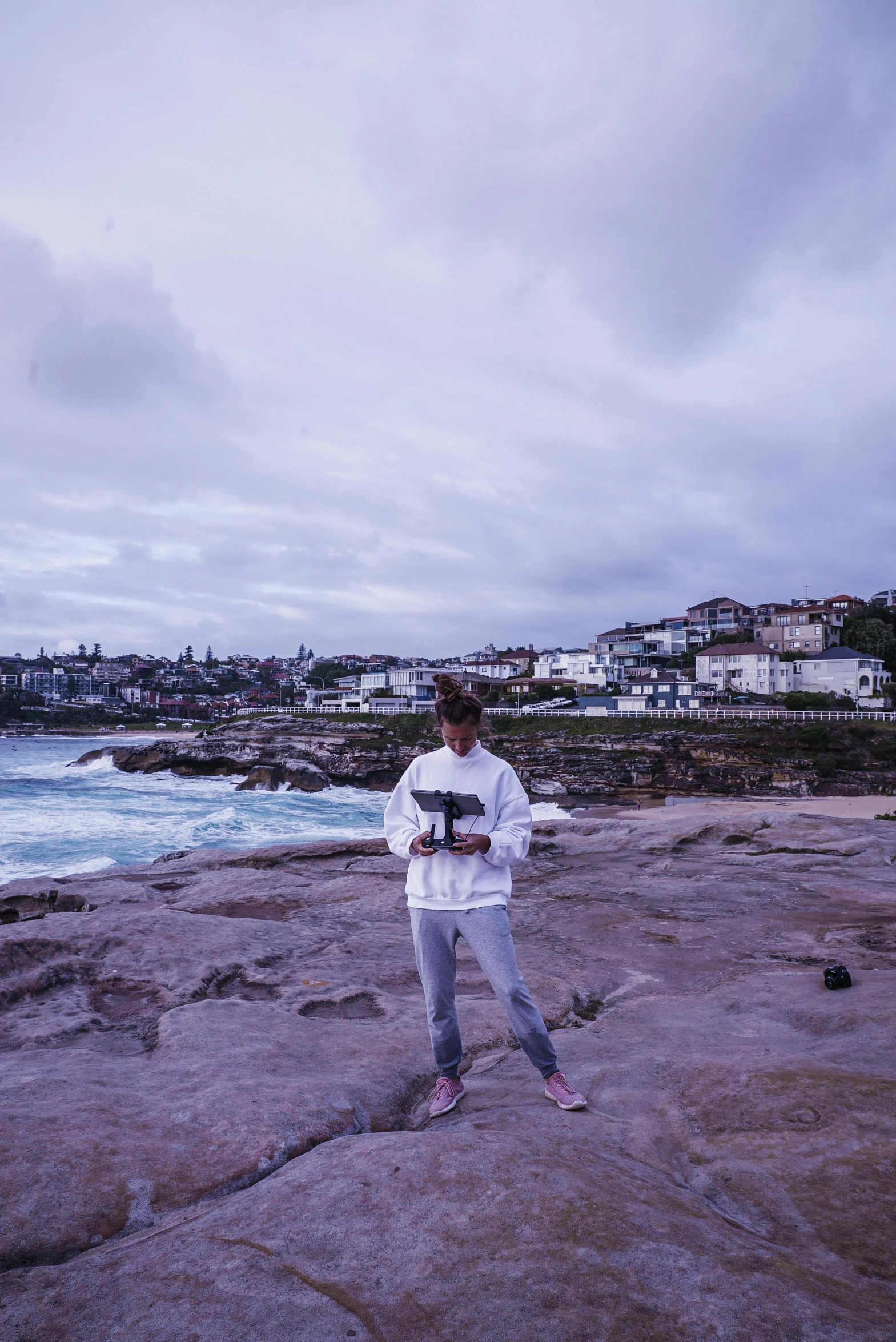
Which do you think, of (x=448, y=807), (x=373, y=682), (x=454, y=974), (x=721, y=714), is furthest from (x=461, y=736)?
(x=373, y=682)

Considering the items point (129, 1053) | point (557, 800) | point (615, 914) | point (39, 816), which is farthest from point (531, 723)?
point (129, 1053)

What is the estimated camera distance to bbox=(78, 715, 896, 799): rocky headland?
40.3 m

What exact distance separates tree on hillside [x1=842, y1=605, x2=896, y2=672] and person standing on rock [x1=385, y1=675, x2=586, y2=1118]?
71950 millimetres

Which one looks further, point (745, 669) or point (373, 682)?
point (373, 682)

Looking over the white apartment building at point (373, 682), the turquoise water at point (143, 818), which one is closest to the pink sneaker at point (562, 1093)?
the turquoise water at point (143, 818)

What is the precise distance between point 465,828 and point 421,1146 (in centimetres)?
150

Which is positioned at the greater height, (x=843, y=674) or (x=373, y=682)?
(x=843, y=674)

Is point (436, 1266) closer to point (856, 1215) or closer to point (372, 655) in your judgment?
point (856, 1215)

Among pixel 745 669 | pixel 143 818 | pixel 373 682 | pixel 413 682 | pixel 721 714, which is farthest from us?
pixel 373 682

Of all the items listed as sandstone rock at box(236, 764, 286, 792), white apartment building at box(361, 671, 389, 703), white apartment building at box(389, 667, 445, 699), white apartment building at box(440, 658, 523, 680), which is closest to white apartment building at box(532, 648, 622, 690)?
white apartment building at box(440, 658, 523, 680)

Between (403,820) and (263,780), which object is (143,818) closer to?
(263,780)

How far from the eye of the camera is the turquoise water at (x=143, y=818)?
2098cm

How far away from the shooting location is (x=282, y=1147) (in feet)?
10.5

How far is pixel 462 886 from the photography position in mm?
3824
